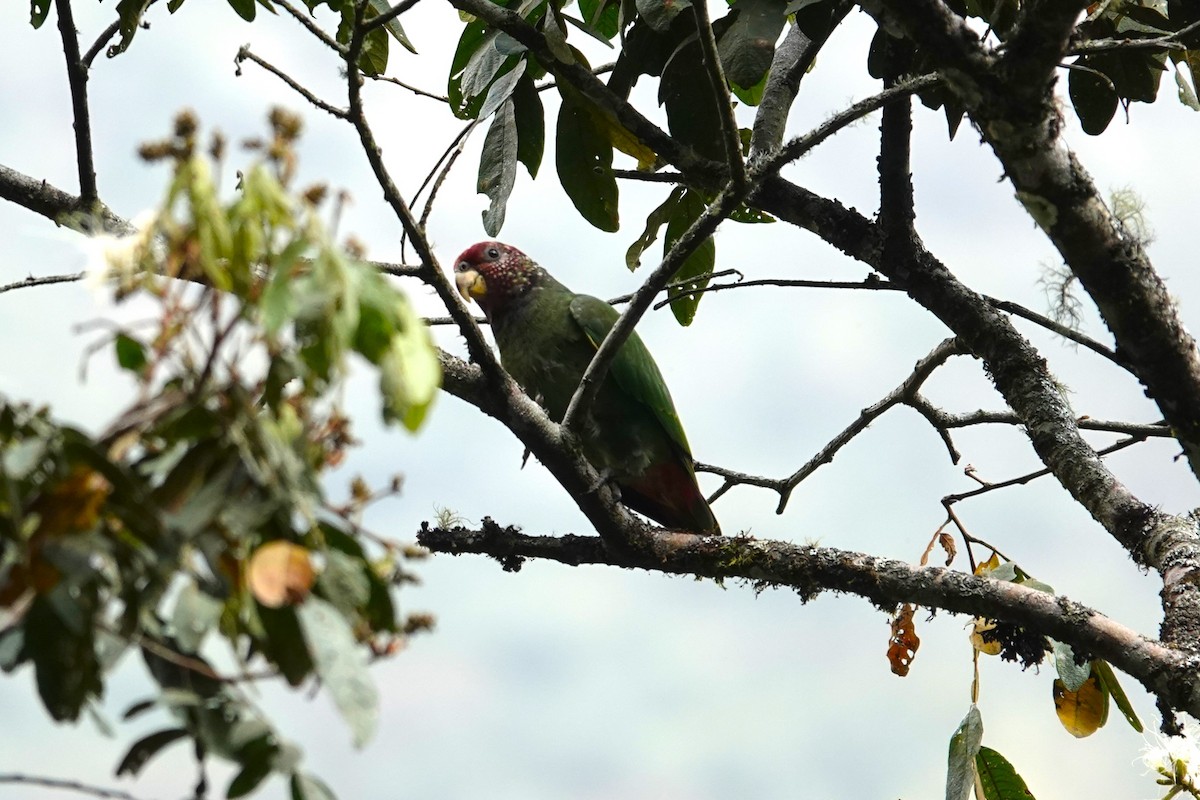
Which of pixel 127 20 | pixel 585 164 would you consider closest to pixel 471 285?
pixel 585 164

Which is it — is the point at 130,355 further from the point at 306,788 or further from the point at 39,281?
the point at 39,281

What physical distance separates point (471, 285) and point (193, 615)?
11.0 feet

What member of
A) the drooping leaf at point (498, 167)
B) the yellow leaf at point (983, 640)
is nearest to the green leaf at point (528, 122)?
the drooping leaf at point (498, 167)

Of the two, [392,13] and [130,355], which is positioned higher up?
[392,13]

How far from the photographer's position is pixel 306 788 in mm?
1020

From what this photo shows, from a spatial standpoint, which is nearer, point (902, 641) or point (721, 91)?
point (721, 91)

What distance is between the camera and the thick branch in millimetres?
2457

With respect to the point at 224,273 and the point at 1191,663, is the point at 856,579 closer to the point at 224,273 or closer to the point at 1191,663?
the point at 1191,663

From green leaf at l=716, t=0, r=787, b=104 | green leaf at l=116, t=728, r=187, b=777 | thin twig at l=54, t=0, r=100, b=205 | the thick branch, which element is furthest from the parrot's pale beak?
green leaf at l=116, t=728, r=187, b=777

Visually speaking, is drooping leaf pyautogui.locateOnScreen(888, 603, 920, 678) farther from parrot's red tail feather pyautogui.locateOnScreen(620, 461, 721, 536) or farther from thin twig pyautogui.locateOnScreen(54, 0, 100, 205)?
thin twig pyautogui.locateOnScreen(54, 0, 100, 205)

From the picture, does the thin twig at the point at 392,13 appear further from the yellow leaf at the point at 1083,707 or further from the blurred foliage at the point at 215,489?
the yellow leaf at the point at 1083,707

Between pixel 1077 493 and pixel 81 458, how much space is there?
247cm

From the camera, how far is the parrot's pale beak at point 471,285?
427 cm

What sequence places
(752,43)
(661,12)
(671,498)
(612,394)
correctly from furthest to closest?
1. (671,498)
2. (612,394)
3. (661,12)
4. (752,43)
